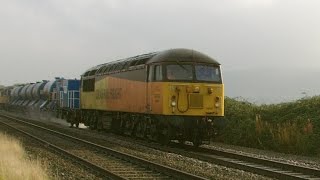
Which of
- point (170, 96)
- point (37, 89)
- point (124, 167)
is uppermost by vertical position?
point (37, 89)

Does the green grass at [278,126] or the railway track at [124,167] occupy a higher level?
the green grass at [278,126]

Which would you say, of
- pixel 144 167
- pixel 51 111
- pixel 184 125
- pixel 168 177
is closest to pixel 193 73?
pixel 184 125

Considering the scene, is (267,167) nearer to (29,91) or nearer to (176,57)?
(176,57)

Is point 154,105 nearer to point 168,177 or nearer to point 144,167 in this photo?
point 144,167

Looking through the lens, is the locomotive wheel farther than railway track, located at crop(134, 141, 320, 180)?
Yes

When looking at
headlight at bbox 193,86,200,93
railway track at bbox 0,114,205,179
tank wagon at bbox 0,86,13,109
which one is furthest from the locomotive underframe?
tank wagon at bbox 0,86,13,109

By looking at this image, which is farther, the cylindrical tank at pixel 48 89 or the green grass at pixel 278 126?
the cylindrical tank at pixel 48 89

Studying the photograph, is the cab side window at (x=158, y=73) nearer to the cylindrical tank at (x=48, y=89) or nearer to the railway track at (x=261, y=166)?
the railway track at (x=261, y=166)

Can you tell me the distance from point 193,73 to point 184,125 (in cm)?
202

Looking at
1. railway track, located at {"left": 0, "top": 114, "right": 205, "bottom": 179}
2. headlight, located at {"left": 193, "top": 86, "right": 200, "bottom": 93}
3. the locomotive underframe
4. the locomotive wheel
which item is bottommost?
railway track, located at {"left": 0, "top": 114, "right": 205, "bottom": 179}

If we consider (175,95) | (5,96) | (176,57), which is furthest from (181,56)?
(5,96)

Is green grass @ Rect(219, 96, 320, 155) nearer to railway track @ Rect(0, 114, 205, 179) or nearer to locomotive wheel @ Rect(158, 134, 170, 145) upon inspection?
locomotive wheel @ Rect(158, 134, 170, 145)

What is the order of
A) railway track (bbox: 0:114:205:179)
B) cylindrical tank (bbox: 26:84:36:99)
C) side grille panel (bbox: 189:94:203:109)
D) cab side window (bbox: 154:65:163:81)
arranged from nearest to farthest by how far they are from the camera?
railway track (bbox: 0:114:205:179) → side grille panel (bbox: 189:94:203:109) → cab side window (bbox: 154:65:163:81) → cylindrical tank (bbox: 26:84:36:99)

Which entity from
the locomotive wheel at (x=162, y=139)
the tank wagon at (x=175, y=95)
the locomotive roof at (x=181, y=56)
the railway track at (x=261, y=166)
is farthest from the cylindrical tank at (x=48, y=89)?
the railway track at (x=261, y=166)
